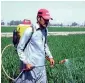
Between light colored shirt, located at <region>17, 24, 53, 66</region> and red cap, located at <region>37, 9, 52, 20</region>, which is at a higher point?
red cap, located at <region>37, 9, 52, 20</region>

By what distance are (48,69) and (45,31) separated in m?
2.12

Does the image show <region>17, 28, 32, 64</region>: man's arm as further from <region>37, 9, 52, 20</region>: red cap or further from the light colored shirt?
<region>37, 9, 52, 20</region>: red cap

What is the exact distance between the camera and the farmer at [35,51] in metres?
4.20

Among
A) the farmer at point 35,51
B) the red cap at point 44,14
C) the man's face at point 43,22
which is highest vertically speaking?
the red cap at point 44,14

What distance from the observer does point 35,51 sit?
427cm

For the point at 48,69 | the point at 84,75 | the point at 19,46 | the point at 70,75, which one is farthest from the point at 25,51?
the point at 48,69

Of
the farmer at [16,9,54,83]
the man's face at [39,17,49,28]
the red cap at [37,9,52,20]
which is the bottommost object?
the farmer at [16,9,54,83]

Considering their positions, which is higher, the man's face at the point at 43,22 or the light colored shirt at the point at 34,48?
the man's face at the point at 43,22

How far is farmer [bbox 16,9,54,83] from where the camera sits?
4195 mm

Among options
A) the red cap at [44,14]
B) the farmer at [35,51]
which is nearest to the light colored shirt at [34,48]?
the farmer at [35,51]

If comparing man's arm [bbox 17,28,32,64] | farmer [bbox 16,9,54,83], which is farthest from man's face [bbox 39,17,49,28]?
man's arm [bbox 17,28,32,64]

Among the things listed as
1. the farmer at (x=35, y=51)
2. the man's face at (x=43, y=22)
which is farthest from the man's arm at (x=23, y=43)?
the man's face at (x=43, y=22)

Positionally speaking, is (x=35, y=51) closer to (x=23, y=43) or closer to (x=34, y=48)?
(x=34, y=48)

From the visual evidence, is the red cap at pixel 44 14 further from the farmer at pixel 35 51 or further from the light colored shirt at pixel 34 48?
the light colored shirt at pixel 34 48
